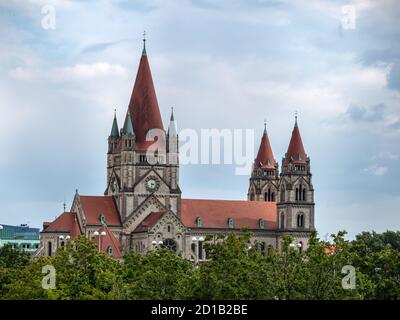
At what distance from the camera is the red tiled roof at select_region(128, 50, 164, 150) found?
13650 cm

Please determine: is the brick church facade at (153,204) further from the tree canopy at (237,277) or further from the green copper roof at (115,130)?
the tree canopy at (237,277)

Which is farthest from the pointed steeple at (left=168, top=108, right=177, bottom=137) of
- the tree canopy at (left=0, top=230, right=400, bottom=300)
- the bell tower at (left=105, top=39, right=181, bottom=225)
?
the tree canopy at (left=0, top=230, right=400, bottom=300)

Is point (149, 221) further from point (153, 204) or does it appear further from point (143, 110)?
point (143, 110)

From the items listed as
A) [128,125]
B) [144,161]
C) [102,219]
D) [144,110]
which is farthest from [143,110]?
[102,219]

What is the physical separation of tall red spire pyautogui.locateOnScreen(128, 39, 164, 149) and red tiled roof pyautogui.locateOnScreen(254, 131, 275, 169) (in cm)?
2433

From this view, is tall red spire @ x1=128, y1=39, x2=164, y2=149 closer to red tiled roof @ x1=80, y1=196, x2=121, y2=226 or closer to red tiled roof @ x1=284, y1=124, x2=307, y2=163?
red tiled roof @ x1=80, y1=196, x2=121, y2=226

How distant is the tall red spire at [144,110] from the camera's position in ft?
448

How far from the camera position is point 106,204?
136375 millimetres

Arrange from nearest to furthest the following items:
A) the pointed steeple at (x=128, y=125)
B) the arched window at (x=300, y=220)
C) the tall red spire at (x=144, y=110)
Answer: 1. the pointed steeple at (x=128, y=125)
2. the tall red spire at (x=144, y=110)
3. the arched window at (x=300, y=220)

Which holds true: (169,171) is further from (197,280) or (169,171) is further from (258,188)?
(197,280)

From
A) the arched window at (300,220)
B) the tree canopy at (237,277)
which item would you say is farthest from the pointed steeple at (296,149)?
the tree canopy at (237,277)

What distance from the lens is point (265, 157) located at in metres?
159

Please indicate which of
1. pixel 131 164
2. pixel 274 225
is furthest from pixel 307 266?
pixel 274 225
